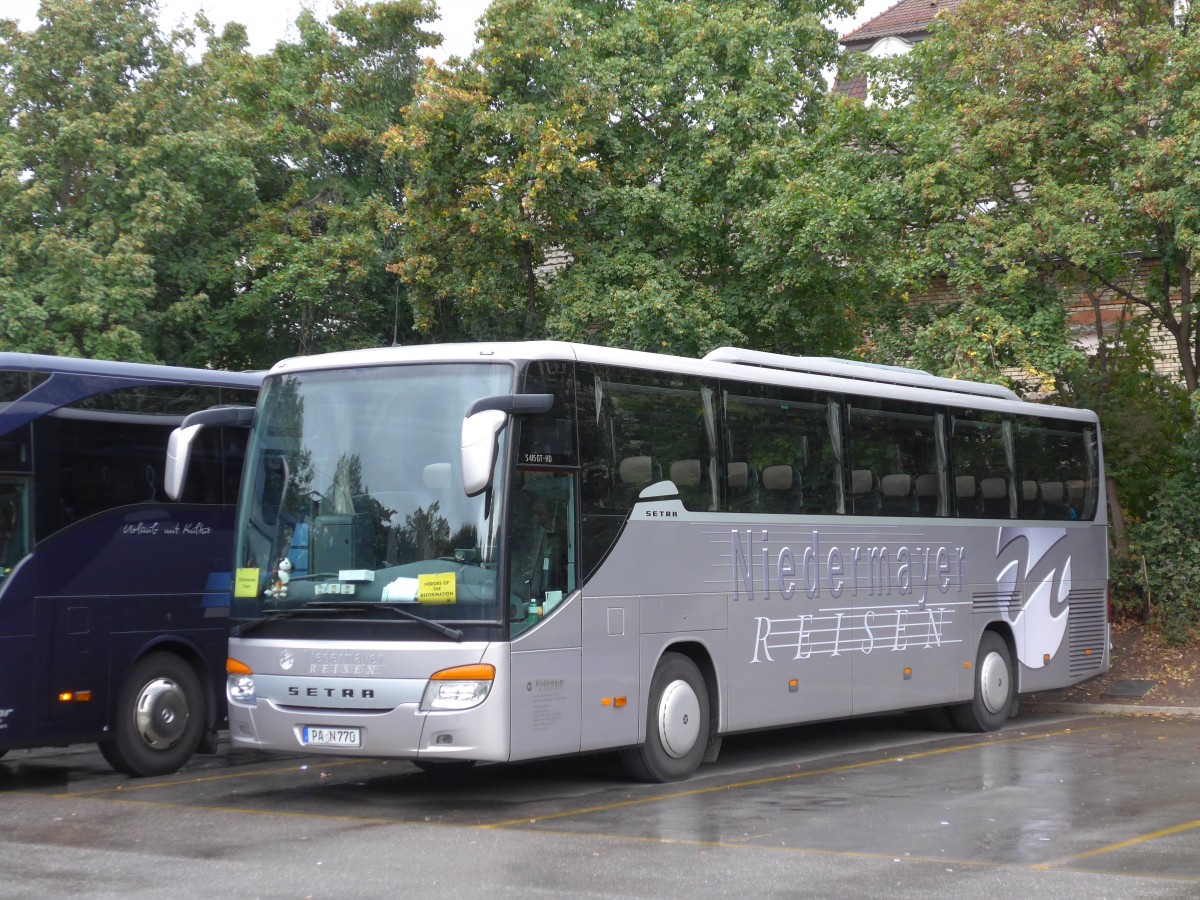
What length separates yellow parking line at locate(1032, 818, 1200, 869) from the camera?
8.49 metres

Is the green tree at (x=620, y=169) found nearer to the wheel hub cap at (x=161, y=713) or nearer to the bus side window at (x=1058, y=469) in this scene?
the bus side window at (x=1058, y=469)

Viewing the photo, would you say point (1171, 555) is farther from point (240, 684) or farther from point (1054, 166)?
point (240, 684)

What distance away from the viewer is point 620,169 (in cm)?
2458

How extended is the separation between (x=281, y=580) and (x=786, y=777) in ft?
14.5

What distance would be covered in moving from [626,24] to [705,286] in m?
4.46

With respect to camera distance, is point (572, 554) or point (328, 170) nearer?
point (572, 554)

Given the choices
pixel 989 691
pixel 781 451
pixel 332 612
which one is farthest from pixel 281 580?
pixel 989 691

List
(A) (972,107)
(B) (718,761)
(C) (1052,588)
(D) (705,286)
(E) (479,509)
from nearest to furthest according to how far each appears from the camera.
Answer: (E) (479,509) → (B) (718,761) → (C) (1052,588) → (A) (972,107) → (D) (705,286)

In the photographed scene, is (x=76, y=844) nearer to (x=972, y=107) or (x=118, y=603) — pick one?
(x=118, y=603)

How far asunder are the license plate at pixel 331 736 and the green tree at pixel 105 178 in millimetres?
12579

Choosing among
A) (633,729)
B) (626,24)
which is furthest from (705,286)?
(633,729)

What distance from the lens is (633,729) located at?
38.7ft

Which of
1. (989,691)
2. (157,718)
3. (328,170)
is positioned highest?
(328,170)

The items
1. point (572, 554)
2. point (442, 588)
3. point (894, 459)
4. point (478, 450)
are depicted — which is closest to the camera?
point (478, 450)
